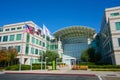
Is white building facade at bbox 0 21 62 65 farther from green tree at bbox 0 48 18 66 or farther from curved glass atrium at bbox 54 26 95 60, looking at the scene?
curved glass atrium at bbox 54 26 95 60

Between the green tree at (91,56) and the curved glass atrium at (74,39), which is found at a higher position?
the curved glass atrium at (74,39)

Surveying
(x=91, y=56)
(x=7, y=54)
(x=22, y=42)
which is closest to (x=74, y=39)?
(x=91, y=56)

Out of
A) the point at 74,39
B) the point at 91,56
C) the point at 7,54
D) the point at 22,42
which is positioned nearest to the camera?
the point at 7,54

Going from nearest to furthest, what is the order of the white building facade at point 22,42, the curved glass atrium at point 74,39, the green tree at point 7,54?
the green tree at point 7,54
the white building facade at point 22,42
the curved glass atrium at point 74,39

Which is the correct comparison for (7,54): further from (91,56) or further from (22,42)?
(91,56)

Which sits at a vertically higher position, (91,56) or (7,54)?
(7,54)

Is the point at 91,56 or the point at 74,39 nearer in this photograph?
the point at 91,56

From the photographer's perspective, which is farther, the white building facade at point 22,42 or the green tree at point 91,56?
the green tree at point 91,56

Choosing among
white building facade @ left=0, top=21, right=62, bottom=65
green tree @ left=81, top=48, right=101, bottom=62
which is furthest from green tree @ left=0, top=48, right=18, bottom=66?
green tree @ left=81, top=48, right=101, bottom=62

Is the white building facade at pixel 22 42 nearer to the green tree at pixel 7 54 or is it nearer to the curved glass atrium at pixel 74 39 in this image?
the green tree at pixel 7 54

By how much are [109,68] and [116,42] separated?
7704 millimetres

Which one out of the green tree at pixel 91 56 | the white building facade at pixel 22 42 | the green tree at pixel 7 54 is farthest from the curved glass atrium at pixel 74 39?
the green tree at pixel 7 54

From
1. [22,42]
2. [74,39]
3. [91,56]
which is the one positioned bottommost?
[91,56]

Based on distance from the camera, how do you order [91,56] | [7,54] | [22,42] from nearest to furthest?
1. [7,54]
2. [22,42]
3. [91,56]
